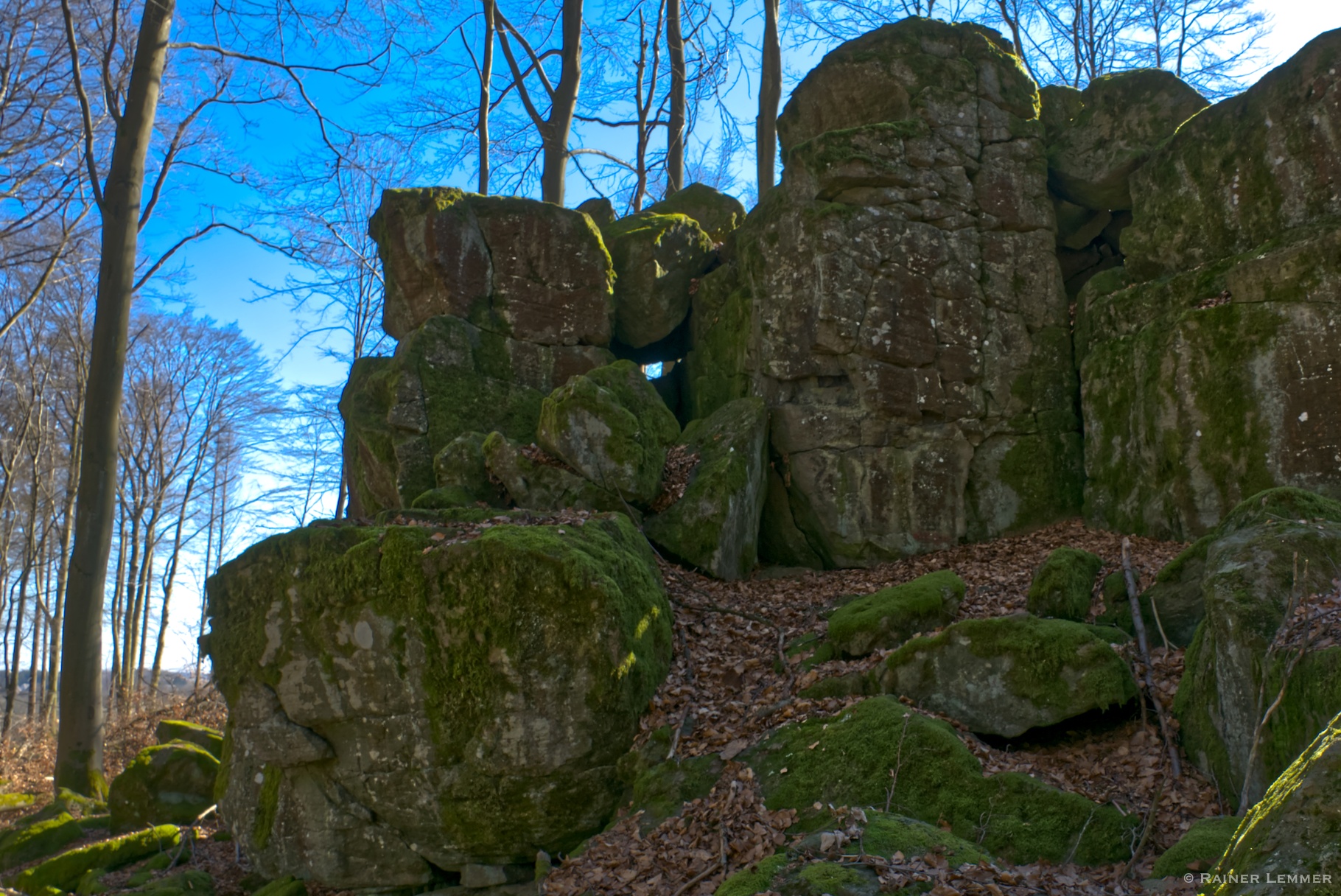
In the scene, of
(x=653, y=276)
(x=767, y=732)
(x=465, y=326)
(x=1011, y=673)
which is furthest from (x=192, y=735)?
(x=1011, y=673)

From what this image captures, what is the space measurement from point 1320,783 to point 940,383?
34.6 feet

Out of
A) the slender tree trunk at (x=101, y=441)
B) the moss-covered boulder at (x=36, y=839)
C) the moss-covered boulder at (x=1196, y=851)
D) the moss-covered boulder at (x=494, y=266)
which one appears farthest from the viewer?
the moss-covered boulder at (x=494, y=266)

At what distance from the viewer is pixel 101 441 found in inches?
433

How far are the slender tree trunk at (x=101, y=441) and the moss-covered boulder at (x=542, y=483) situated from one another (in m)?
4.84

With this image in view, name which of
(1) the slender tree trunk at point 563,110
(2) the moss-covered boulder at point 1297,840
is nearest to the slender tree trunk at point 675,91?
(1) the slender tree trunk at point 563,110

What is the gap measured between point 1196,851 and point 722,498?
22.6 feet

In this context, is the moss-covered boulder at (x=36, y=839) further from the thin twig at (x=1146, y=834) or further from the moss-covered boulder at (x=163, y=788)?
the thin twig at (x=1146, y=834)

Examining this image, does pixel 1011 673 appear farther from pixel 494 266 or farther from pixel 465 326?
pixel 494 266

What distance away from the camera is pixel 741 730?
6691 millimetres

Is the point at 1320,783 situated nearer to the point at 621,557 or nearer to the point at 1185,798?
the point at 1185,798

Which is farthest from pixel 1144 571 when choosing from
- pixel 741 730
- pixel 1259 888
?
pixel 1259 888

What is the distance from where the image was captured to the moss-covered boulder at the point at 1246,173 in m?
9.87

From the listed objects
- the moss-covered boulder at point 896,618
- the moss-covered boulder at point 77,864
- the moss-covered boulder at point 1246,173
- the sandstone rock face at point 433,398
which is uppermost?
the moss-covered boulder at point 1246,173

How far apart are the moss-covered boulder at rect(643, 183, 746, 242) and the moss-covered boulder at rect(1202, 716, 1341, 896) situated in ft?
50.1
